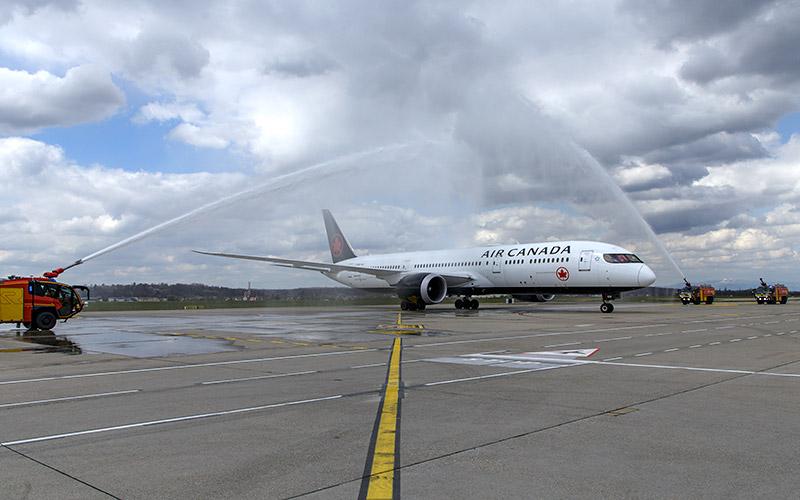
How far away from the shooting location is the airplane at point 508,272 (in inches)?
1506

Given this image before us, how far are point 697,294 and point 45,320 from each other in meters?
60.7

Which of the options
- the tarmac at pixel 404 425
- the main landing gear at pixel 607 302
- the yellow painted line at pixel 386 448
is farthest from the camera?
the main landing gear at pixel 607 302

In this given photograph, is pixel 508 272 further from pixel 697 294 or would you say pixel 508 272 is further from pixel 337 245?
pixel 697 294

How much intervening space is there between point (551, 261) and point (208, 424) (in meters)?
35.3

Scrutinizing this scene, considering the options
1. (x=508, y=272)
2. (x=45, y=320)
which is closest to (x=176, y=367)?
(x=45, y=320)

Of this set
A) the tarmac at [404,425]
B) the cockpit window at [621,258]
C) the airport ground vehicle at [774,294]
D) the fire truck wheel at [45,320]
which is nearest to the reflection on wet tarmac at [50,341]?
the fire truck wheel at [45,320]

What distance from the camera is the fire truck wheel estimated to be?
26.7m

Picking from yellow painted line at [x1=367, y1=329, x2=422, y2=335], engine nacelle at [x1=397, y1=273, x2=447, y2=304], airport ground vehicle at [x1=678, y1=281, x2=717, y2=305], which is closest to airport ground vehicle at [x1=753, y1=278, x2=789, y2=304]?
airport ground vehicle at [x1=678, y1=281, x2=717, y2=305]

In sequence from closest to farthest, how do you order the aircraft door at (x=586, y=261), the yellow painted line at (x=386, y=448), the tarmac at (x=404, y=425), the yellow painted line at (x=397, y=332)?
the yellow painted line at (x=386, y=448), the tarmac at (x=404, y=425), the yellow painted line at (x=397, y=332), the aircraft door at (x=586, y=261)

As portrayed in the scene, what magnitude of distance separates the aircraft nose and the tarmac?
810 inches

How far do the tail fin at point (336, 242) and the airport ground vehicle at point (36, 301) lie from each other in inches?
1540

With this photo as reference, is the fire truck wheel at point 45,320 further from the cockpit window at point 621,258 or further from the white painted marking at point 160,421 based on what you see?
the cockpit window at point 621,258

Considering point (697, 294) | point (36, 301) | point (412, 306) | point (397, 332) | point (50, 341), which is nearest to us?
point (50, 341)

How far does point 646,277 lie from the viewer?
1447 inches
